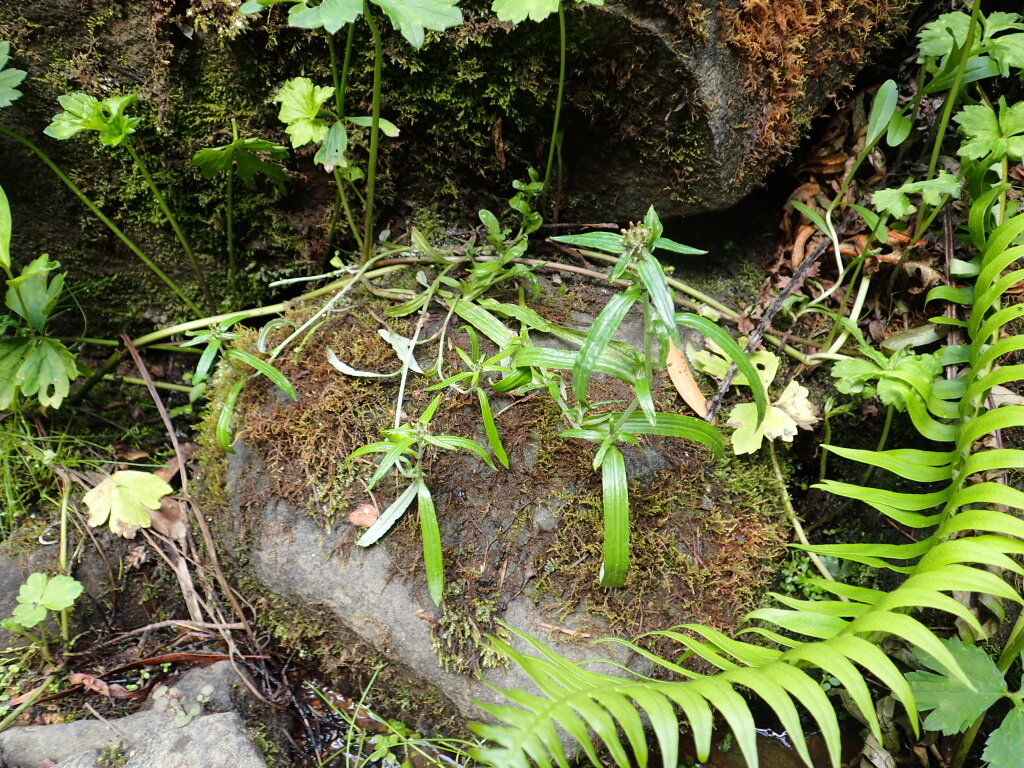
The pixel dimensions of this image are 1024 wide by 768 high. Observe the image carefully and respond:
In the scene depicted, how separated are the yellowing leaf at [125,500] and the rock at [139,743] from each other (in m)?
0.60

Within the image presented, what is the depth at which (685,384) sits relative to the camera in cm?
231

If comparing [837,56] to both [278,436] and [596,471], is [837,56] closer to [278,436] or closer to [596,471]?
[596,471]

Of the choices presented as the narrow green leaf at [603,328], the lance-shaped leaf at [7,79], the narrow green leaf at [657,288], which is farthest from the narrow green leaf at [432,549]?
the lance-shaped leaf at [7,79]

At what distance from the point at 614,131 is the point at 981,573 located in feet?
5.77

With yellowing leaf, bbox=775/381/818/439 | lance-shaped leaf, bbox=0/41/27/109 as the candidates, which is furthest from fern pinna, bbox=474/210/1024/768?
lance-shaped leaf, bbox=0/41/27/109

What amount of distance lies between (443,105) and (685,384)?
4.14ft

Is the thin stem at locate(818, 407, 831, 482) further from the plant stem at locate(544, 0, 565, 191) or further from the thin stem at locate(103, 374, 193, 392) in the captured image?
the thin stem at locate(103, 374, 193, 392)

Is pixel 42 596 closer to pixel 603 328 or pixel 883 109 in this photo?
pixel 603 328

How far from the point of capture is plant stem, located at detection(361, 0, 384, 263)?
1.89 m

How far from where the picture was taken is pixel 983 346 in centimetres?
210

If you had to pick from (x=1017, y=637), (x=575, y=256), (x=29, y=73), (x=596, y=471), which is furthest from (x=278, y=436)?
(x=1017, y=637)

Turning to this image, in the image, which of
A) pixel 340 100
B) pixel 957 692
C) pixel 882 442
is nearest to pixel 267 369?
pixel 340 100

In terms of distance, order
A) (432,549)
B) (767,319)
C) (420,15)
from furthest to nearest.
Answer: (767,319)
(432,549)
(420,15)

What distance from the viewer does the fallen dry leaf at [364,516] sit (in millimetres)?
2066
